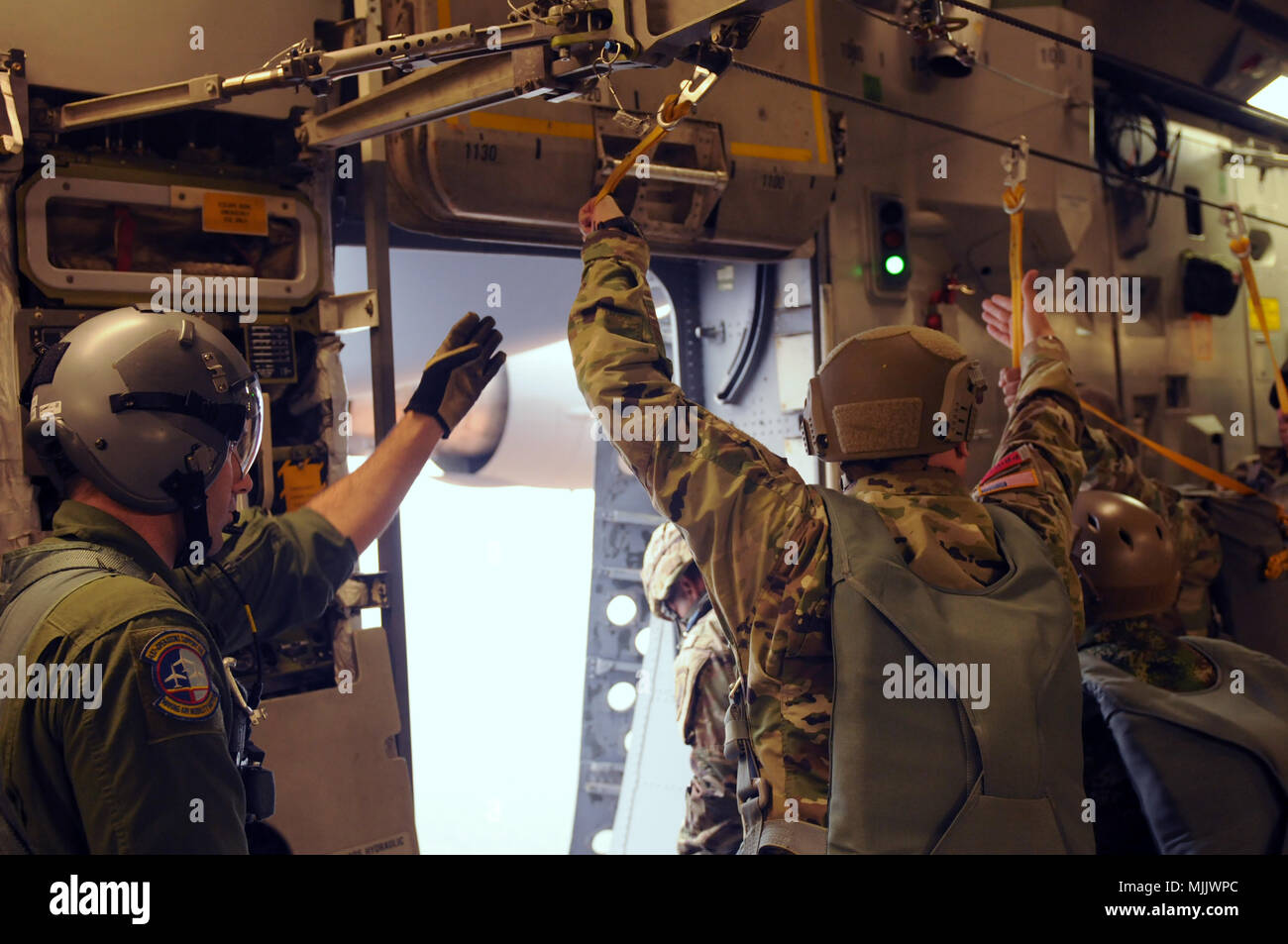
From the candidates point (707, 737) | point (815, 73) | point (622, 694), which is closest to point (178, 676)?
point (707, 737)

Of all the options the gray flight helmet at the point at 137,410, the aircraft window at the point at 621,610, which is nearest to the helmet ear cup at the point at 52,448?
the gray flight helmet at the point at 137,410

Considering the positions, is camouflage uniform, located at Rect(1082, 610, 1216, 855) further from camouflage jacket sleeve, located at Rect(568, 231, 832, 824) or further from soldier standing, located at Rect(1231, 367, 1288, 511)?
soldier standing, located at Rect(1231, 367, 1288, 511)

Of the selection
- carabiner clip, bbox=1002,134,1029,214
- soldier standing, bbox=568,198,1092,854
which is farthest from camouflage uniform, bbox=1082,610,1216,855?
carabiner clip, bbox=1002,134,1029,214

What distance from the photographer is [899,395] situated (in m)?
1.91

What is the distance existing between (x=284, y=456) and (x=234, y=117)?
0.74 m

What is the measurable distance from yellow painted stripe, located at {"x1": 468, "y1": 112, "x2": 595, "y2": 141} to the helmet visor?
1.04m

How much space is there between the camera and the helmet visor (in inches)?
66.0

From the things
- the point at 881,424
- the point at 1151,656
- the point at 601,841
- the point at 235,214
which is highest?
the point at 235,214

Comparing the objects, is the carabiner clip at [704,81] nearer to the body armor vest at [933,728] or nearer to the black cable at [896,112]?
the black cable at [896,112]

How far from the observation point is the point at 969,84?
388 centimetres

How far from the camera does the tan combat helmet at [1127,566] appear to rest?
2.56m

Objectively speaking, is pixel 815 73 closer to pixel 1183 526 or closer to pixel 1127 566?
pixel 1127 566

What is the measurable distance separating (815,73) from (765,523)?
1.99 meters
